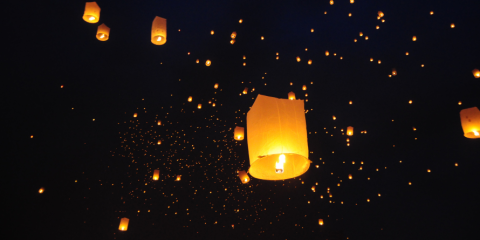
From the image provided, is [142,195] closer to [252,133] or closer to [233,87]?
[233,87]

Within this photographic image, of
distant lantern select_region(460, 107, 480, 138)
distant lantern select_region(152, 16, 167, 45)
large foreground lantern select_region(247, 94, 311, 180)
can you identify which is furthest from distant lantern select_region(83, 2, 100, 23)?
distant lantern select_region(460, 107, 480, 138)

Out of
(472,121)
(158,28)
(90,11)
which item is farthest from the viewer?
(472,121)

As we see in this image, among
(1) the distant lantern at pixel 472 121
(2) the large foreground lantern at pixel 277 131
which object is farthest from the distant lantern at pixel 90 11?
(1) the distant lantern at pixel 472 121

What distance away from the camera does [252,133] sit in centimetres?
223

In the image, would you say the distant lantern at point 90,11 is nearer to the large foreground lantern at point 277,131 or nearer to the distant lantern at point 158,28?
the distant lantern at point 158,28

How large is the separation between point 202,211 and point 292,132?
5.44 meters

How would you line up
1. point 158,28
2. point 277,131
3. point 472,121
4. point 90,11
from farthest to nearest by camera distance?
point 472,121, point 158,28, point 90,11, point 277,131

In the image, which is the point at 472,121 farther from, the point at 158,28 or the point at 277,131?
the point at 158,28

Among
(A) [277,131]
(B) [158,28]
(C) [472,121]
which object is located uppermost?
(B) [158,28]

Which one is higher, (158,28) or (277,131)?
(158,28)

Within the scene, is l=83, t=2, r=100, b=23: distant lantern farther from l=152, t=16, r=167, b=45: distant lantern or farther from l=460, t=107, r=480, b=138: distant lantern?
l=460, t=107, r=480, b=138: distant lantern

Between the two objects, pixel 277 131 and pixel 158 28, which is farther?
pixel 158 28

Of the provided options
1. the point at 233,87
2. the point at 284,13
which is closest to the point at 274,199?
the point at 233,87

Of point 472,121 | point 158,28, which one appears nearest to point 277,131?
point 158,28
